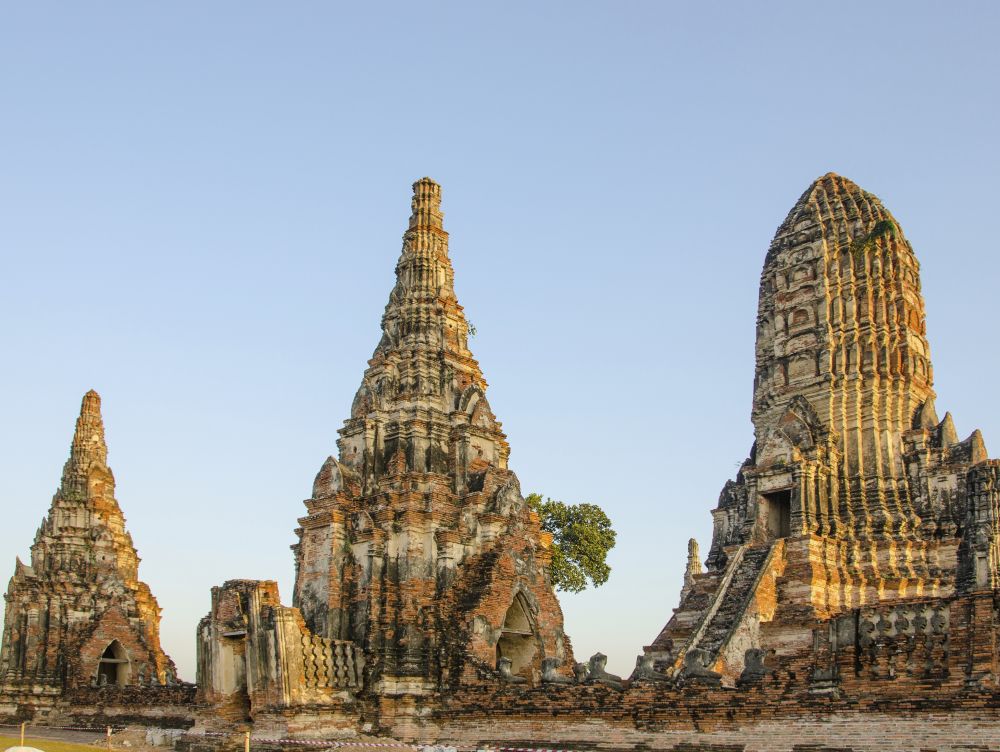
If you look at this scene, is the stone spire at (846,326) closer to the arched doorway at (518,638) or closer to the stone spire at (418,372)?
the stone spire at (418,372)

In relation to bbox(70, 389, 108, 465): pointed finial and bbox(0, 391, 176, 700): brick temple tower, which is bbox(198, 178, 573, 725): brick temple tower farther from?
bbox(70, 389, 108, 465): pointed finial

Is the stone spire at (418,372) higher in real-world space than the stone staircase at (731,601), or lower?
higher

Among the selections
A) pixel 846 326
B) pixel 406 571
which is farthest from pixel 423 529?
pixel 846 326

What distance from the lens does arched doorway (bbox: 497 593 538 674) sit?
22.0 metres

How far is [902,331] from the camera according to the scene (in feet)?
99.4

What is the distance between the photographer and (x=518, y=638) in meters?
22.5

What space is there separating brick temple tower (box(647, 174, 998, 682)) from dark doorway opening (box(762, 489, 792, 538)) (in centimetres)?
4

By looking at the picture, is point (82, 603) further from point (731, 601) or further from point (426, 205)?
point (731, 601)

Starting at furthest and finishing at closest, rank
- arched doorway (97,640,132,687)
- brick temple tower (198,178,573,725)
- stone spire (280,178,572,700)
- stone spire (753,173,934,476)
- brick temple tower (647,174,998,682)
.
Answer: arched doorway (97,640,132,687) → stone spire (753,173,934,476) → brick temple tower (647,174,998,682) → stone spire (280,178,572,700) → brick temple tower (198,178,573,725)

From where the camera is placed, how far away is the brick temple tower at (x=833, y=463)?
26469mm

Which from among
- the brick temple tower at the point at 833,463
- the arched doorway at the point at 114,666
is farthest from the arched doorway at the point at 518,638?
the arched doorway at the point at 114,666

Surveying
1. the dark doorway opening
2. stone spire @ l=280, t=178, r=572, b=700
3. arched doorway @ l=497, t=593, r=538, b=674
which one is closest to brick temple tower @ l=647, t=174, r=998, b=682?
the dark doorway opening

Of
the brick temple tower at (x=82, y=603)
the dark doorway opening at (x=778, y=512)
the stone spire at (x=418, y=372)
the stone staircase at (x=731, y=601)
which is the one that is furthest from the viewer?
the brick temple tower at (x=82, y=603)

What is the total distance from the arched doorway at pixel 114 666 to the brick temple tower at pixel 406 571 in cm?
1202
